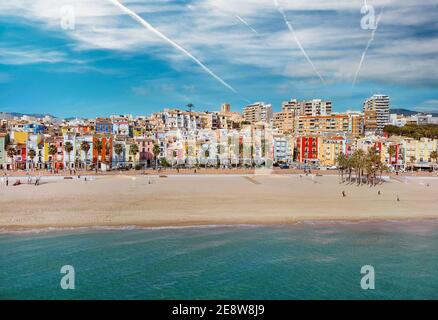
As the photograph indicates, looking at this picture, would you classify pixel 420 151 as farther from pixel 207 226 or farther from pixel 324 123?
pixel 207 226

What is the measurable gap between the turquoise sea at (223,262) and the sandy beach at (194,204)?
287cm

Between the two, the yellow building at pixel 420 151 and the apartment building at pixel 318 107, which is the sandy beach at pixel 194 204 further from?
the apartment building at pixel 318 107

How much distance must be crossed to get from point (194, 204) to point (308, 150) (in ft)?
231

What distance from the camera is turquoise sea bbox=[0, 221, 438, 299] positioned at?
61.1ft

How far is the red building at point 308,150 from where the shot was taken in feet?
342

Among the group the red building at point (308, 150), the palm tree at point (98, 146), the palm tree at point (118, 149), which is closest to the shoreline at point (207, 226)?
the palm tree at point (98, 146)

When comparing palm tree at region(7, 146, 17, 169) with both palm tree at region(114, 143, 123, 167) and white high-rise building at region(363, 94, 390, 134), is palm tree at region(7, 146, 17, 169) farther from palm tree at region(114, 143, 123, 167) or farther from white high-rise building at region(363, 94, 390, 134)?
white high-rise building at region(363, 94, 390, 134)

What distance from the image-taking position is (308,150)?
344 ft

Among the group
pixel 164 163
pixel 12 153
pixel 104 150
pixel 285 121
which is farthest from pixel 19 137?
pixel 285 121

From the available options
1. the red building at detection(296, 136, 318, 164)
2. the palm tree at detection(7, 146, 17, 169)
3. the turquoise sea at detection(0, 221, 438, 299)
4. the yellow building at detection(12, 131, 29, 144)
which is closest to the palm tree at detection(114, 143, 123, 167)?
the yellow building at detection(12, 131, 29, 144)

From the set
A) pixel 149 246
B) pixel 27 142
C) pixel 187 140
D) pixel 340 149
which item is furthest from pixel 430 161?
pixel 149 246
